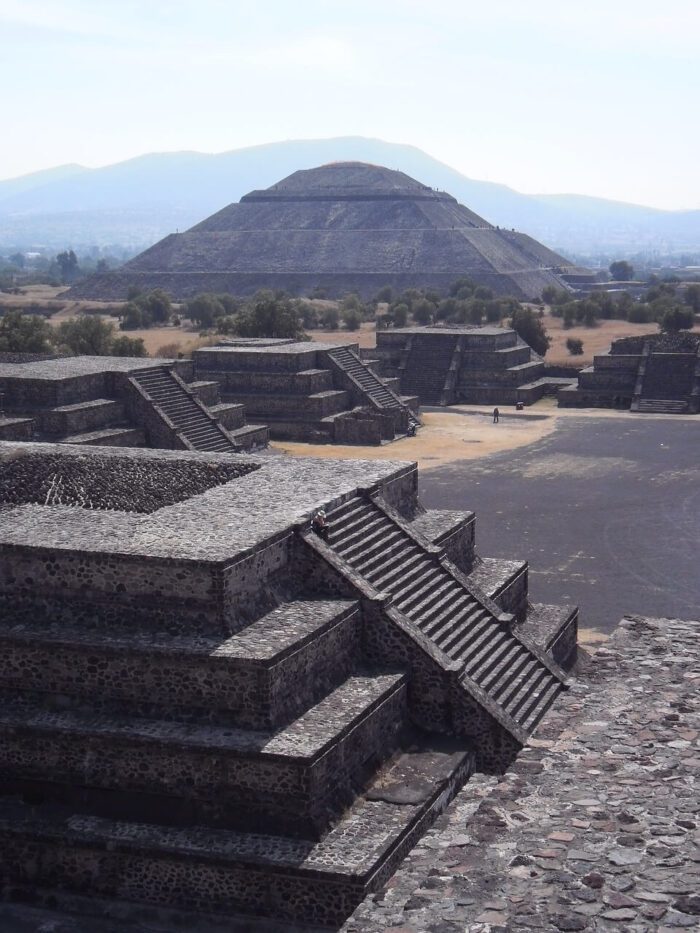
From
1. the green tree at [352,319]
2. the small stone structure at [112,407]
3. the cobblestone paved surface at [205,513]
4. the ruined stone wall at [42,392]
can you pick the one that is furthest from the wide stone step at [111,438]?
the green tree at [352,319]

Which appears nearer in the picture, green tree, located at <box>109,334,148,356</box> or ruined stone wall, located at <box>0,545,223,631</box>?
ruined stone wall, located at <box>0,545,223,631</box>

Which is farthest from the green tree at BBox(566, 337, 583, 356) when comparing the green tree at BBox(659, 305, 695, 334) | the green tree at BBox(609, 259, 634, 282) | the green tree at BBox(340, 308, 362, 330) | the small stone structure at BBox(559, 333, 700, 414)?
the green tree at BBox(609, 259, 634, 282)

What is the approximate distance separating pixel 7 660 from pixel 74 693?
0.75 meters

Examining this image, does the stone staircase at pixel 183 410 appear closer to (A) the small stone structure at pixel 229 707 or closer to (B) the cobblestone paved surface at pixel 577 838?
(A) the small stone structure at pixel 229 707

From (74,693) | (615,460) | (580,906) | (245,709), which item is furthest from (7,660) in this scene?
(615,460)

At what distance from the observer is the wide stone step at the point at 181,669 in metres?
10.7

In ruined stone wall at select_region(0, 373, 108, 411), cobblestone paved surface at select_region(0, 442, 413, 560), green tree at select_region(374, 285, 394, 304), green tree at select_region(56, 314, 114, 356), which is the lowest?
cobblestone paved surface at select_region(0, 442, 413, 560)

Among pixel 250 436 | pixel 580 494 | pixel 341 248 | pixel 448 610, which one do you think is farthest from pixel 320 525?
pixel 341 248

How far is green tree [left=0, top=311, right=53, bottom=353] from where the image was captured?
38719 mm

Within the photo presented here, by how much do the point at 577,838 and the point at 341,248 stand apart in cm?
9286

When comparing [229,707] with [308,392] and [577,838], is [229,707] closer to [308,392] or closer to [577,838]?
[577,838]

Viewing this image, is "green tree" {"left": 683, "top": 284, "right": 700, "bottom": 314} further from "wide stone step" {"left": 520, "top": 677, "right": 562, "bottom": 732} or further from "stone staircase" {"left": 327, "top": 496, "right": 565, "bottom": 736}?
"wide stone step" {"left": 520, "top": 677, "right": 562, "bottom": 732}

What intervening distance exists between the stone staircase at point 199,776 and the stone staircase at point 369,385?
2528cm

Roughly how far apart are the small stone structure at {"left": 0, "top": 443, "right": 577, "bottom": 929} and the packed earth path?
5093 mm
